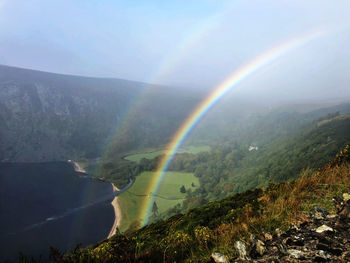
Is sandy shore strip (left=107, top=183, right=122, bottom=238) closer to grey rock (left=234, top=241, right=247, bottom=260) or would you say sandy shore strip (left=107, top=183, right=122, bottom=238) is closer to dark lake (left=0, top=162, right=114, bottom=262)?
dark lake (left=0, top=162, right=114, bottom=262)

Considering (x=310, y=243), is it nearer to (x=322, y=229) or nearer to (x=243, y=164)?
(x=322, y=229)

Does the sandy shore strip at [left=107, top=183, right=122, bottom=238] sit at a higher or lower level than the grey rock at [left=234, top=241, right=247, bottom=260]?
lower

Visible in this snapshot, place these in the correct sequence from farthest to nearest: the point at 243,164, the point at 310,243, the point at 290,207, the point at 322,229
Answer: the point at 243,164, the point at 290,207, the point at 322,229, the point at 310,243

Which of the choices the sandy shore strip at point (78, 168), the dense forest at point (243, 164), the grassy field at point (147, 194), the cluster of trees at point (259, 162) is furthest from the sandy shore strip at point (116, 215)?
the sandy shore strip at point (78, 168)

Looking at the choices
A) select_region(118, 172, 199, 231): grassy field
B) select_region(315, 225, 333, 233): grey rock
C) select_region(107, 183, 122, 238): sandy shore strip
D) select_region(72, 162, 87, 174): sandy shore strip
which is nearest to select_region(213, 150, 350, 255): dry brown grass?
select_region(315, 225, 333, 233): grey rock

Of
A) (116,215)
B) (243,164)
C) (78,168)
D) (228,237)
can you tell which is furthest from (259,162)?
(228,237)

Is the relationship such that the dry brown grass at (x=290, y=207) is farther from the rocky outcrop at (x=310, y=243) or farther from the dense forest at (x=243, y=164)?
the dense forest at (x=243, y=164)
